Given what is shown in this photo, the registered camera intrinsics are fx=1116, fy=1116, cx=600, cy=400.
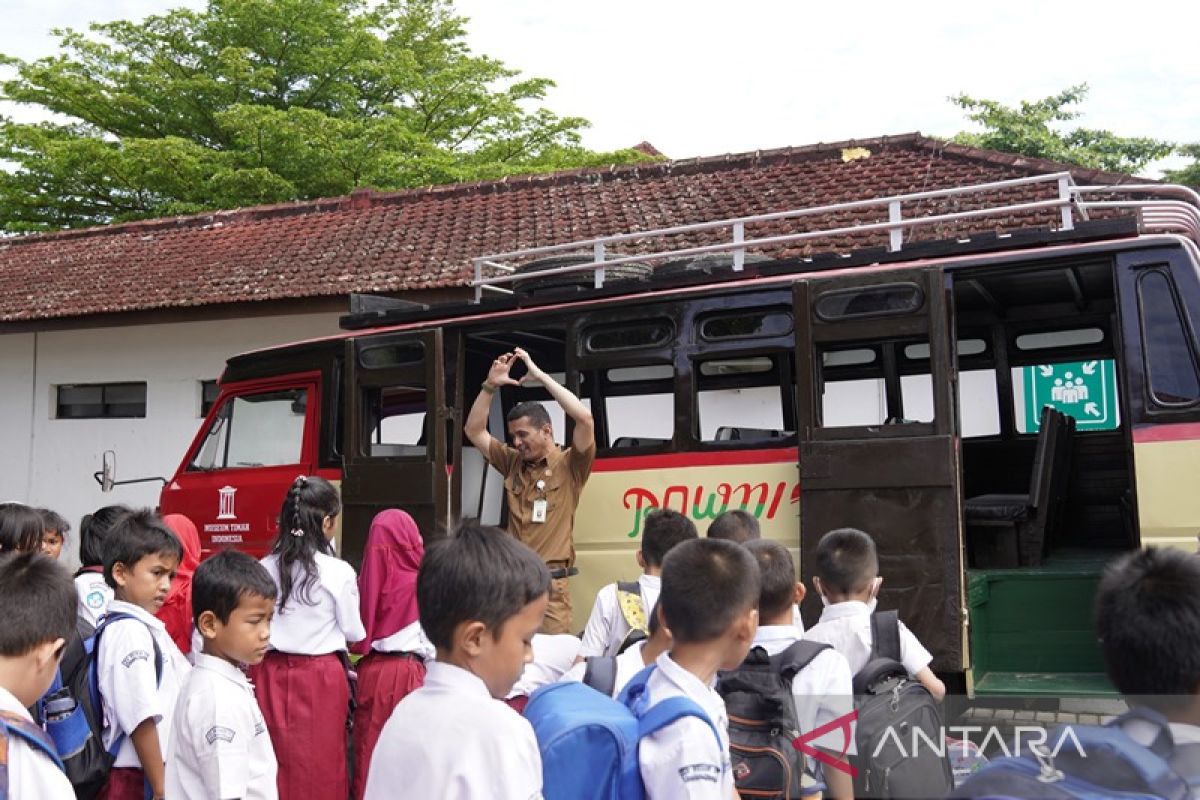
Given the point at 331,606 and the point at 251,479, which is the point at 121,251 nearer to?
the point at 251,479

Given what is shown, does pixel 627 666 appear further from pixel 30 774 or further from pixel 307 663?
pixel 307 663

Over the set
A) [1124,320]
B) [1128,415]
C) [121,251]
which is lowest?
[1128,415]

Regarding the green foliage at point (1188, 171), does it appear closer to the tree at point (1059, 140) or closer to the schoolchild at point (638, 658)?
the tree at point (1059, 140)

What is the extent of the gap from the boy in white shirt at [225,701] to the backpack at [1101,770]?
7.37 feet

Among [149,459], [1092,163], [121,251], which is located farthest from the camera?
[1092,163]

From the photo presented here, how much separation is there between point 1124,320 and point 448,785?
4.24m

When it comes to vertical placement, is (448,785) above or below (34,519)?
below

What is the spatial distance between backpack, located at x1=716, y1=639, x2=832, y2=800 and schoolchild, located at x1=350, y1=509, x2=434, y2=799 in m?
1.84

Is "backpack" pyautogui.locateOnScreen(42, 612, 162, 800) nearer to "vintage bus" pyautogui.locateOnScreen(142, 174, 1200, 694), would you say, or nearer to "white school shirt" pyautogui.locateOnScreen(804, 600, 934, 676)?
"white school shirt" pyautogui.locateOnScreen(804, 600, 934, 676)

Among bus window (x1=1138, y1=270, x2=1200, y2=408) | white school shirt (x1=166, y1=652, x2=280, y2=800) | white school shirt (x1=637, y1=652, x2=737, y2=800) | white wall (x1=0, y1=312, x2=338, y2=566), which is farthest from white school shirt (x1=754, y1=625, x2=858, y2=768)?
white wall (x1=0, y1=312, x2=338, y2=566)

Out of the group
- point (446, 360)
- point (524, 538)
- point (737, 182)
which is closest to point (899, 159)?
point (737, 182)

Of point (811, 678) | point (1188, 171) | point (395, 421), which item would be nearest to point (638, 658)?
point (811, 678)

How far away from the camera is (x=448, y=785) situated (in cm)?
208

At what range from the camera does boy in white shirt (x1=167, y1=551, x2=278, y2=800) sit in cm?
311
